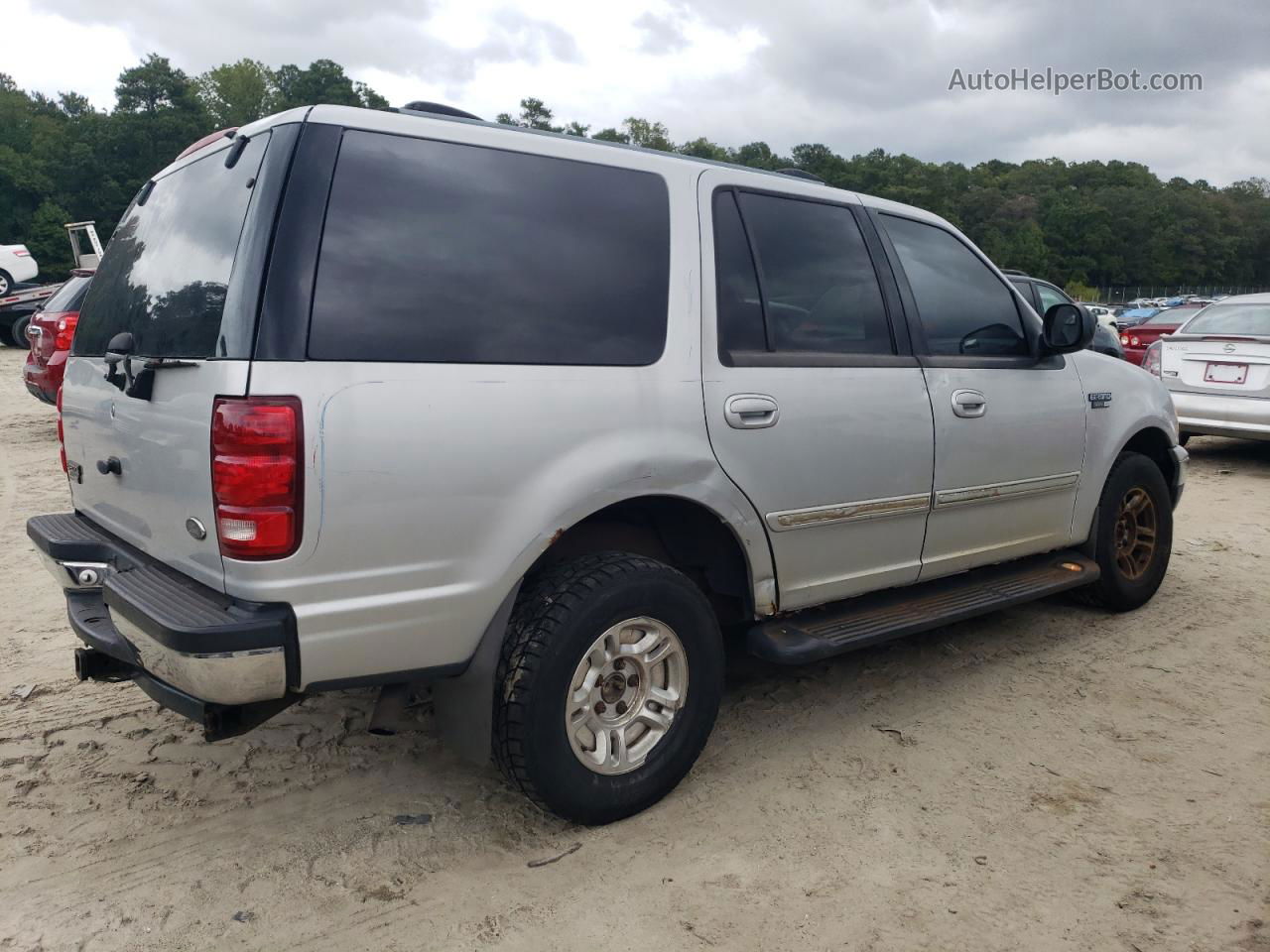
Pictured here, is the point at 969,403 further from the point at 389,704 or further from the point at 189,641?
the point at 189,641

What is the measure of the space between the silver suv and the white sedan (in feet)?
69.2

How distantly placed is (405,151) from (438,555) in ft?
3.46

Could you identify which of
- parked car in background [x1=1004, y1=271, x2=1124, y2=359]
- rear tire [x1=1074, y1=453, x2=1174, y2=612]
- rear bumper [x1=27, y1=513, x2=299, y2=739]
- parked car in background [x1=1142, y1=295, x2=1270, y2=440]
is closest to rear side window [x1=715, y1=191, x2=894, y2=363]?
rear bumper [x1=27, y1=513, x2=299, y2=739]

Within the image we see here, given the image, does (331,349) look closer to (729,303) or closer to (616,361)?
(616,361)

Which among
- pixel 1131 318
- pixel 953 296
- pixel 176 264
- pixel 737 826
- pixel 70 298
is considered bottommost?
pixel 737 826

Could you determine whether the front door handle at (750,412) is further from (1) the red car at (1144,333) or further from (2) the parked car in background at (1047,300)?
(1) the red car at (1144,333)

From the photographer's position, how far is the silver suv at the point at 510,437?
2301mm

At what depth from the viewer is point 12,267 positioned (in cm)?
2083

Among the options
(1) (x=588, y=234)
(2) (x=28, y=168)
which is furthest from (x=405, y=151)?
(2) (x=28, y=168)

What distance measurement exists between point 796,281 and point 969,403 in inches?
35.4

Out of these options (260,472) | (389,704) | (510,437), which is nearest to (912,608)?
(510,437)

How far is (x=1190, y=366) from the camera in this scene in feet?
29.2

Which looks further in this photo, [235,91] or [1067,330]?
[235,91]

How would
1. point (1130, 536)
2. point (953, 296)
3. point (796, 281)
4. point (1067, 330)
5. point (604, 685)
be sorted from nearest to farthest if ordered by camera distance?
point (604, 685)
point (796, 281)
point (953, 296)
point (1067, 330)
point (1130, 536)
